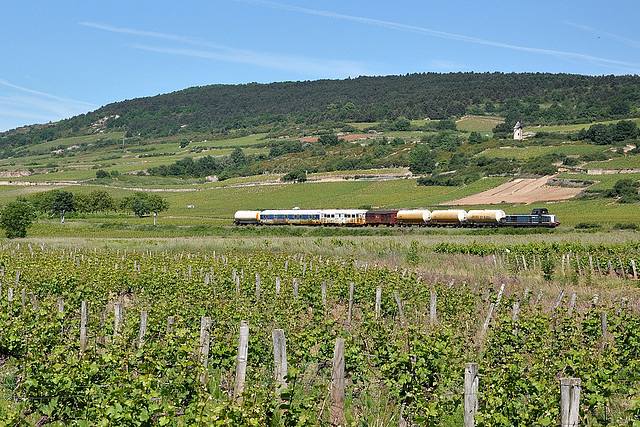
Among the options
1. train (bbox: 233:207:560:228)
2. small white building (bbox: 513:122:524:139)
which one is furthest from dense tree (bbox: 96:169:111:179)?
small white building (bbox: 513:122:524:139)

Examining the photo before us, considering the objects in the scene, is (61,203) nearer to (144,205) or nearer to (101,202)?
(101,202)

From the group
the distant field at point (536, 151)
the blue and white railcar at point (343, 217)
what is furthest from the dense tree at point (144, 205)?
the distant field at point (536, 151)

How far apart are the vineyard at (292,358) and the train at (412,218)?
42636mm

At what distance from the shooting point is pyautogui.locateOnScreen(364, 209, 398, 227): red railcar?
6921cm

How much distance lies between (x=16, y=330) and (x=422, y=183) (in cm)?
10582

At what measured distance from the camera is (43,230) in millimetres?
65688

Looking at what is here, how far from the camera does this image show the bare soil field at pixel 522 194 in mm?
87000

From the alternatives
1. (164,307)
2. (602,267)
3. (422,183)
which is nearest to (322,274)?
(164,307)

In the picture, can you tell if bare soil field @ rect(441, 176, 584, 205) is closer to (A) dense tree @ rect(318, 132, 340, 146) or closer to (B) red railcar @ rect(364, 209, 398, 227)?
(B) red railcar @ rect(364, 209, 398, 227)

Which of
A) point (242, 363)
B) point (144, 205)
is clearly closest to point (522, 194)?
point (144, 205)

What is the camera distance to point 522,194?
91625mm

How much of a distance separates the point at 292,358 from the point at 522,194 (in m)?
88.7

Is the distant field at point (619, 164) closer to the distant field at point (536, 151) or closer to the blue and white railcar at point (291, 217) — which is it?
the distant field at point (536, 151)

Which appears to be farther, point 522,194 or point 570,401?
point 522,194
